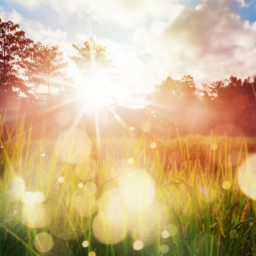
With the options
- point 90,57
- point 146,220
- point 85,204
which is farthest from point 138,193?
point 90,57

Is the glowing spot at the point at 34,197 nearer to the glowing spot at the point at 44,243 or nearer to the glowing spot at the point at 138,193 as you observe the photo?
the glowing spot at the point at 44,243

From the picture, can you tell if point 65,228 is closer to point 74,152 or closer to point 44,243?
point 44,243

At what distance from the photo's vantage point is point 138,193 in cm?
79

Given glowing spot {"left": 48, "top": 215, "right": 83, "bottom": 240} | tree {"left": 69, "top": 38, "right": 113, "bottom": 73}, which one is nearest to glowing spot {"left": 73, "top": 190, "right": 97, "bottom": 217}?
glowing spot {"left": 48, "top": 215, "right": 83, "bottom": 240}

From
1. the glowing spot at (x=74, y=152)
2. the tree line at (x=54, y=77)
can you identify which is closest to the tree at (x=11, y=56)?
the tree line at (x=54, y=77)

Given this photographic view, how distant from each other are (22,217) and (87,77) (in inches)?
886

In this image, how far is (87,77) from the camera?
21734mm

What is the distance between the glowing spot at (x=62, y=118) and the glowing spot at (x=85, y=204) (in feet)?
46.8

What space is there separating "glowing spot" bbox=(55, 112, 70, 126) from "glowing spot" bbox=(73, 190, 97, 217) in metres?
14.3

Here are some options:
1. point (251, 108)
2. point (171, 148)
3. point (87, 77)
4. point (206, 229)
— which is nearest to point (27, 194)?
point (206, 229)

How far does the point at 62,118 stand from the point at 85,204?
588 inches

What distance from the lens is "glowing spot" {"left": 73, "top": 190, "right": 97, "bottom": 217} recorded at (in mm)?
792

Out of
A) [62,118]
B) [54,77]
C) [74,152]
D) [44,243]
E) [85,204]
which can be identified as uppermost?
[54,77]

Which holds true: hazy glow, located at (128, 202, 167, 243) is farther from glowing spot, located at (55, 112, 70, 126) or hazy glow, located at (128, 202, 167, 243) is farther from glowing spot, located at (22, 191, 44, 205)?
glowing spot, located at (55, 112, 70, 126)
